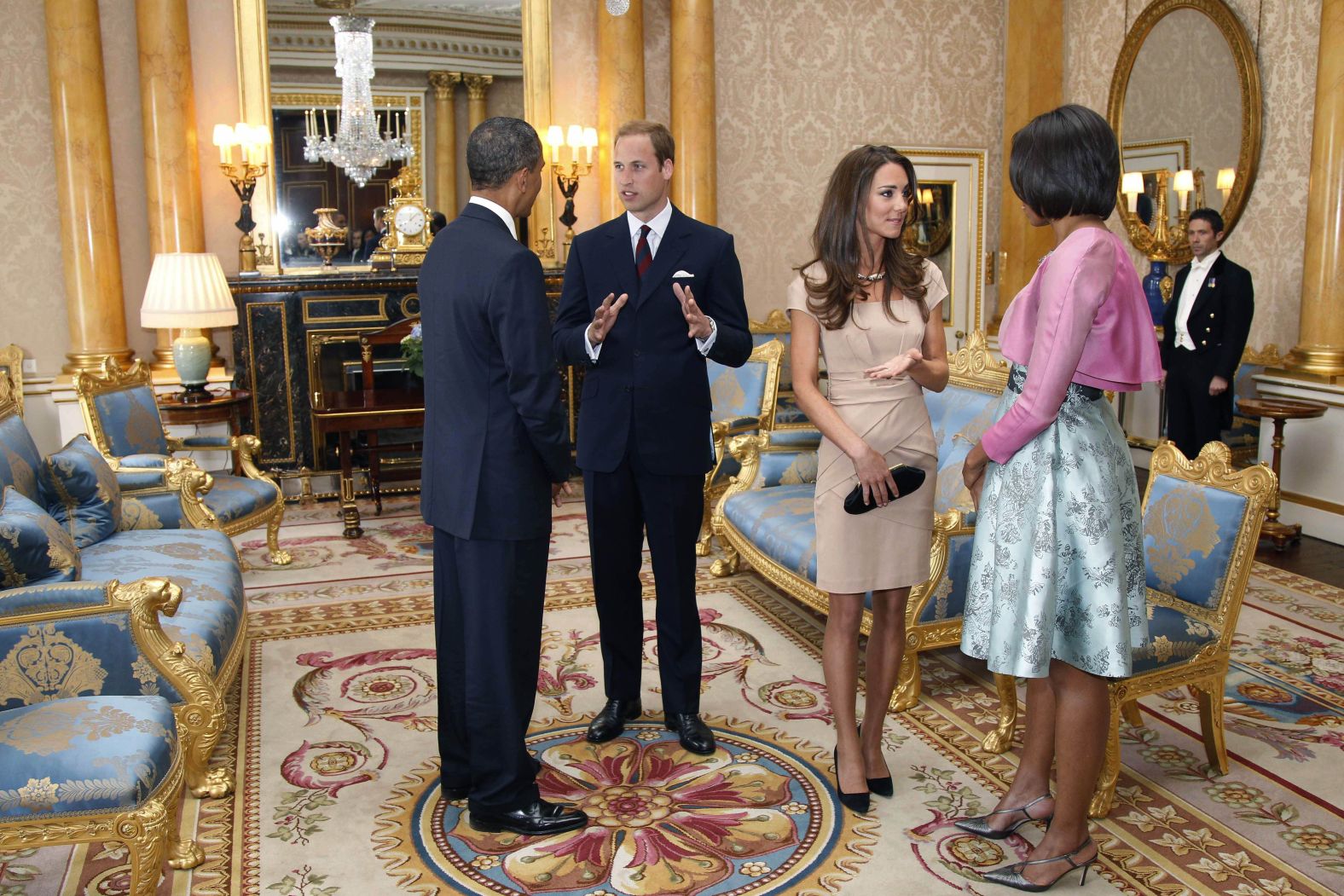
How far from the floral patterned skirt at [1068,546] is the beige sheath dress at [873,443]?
366 millimetres

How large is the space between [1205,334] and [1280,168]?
1.41m

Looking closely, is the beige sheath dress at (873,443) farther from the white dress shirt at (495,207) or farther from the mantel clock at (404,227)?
the mantel clock at (404,227)

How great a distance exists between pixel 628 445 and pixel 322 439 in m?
4.50

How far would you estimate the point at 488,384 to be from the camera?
2.79m

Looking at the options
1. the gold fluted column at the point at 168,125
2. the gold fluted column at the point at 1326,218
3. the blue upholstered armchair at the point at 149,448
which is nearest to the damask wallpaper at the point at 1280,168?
the gold fluted column at the point at 1326,218

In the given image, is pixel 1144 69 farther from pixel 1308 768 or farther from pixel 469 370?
pixel 469 370

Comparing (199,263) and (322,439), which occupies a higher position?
(199,263)

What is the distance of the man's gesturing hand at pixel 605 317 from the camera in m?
3.12

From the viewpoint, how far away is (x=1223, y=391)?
6340mm

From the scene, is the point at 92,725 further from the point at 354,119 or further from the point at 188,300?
the point at 354,119

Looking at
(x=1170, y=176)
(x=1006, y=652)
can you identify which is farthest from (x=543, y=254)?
(x=1006, y=652)

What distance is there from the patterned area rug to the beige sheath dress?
702 mm

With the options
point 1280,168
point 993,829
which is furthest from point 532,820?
point 1280,168

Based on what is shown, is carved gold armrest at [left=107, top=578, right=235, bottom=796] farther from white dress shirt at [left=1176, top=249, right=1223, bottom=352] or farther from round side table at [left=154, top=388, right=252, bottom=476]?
white dress shirt at [left=1176, top=249, right=1223, bottom=352]
